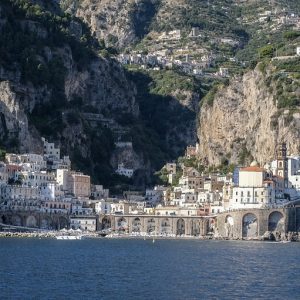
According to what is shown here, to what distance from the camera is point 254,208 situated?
14712 centimetres

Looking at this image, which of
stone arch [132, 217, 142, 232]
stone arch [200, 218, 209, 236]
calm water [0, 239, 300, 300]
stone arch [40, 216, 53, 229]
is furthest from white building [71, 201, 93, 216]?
calm water [0, 239, 300, 300]

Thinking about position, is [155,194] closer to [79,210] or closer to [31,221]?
[79,210]

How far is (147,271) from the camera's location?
92938 millimetres

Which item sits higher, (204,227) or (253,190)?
(253,190)

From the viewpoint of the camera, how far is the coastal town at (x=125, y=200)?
153875 mm

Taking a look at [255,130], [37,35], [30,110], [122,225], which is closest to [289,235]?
[122,225]

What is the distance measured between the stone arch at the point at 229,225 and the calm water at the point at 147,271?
1734 cm

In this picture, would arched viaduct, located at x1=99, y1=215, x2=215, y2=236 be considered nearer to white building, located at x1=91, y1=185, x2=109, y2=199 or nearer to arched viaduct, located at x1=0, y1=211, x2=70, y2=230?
arched viaduct, located at x1=0, y1=211, x2=70, y2=230

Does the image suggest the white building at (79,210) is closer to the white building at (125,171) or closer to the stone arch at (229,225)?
the stone arch at (229,225)

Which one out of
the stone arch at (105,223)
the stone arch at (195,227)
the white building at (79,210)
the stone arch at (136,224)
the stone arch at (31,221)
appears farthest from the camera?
the white building at (79,210)

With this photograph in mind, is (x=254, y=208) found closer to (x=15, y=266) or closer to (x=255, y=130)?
(x=255, y=130)

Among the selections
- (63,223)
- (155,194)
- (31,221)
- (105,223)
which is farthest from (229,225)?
(155,194)

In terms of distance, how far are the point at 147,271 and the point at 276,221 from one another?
54.4 m

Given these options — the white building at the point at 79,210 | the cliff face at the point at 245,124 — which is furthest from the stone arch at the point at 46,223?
the cliff face at the point at 245,124
